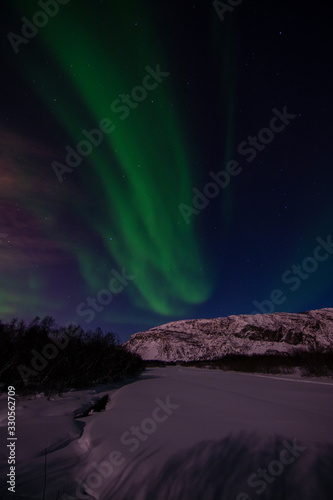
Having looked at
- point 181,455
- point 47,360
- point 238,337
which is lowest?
point 238,337

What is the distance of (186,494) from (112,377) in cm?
1047

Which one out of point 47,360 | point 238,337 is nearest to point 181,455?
point 47,360

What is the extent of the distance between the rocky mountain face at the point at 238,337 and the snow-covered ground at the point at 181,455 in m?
93.4

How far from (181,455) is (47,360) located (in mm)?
6452

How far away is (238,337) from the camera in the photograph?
355 feet

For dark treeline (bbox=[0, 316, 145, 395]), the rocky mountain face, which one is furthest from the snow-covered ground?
the rocky mountain face

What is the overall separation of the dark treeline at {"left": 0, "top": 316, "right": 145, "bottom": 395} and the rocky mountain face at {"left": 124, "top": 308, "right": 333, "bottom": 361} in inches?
3444

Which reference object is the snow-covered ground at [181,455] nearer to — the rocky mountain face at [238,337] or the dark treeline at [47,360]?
the dark treeline at [47,360]

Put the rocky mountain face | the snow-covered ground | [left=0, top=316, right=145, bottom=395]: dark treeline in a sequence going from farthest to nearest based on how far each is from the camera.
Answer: the rocky mountain face
[left=0, top=316, right=145, bottom=395]: dark treeline
the snow-covered ground

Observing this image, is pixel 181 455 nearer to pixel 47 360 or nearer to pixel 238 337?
pixel 47 360

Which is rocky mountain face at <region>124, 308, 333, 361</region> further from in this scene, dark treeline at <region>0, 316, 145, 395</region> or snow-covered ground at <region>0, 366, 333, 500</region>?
snow-covered ground at <region>0, 366, 333, 500</region>

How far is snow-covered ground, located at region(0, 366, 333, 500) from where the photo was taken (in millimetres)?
1677

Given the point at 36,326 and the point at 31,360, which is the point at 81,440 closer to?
the point at 31,360

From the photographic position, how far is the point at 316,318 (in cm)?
10269
